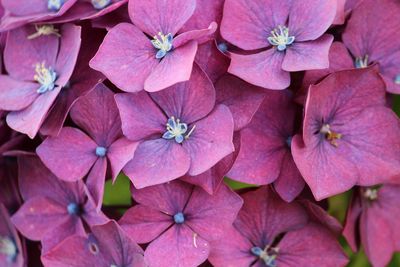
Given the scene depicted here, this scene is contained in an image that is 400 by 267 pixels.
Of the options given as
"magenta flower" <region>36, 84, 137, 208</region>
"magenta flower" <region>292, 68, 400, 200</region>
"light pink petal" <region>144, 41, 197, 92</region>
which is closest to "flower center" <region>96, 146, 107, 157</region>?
"magenta flower" <region>36, 84, 137, 208</region>

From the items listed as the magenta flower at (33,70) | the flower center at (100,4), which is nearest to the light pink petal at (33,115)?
the magenta flower at (33,70)

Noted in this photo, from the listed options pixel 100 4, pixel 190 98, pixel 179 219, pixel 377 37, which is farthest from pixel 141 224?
pixel 377 37

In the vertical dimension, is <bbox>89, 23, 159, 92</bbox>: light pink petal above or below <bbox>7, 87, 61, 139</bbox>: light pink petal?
above

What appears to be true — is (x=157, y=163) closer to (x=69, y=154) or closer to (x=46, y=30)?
(x=69, y=154)

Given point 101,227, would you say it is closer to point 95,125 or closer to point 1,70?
point 95,125

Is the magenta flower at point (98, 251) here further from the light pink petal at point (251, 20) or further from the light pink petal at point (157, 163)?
the light pink petal at point (251, 20)

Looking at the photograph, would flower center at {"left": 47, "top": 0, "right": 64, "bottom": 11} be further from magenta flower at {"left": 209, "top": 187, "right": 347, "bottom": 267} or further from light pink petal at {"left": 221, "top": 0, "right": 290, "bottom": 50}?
magenta flower at {"left": 209, "top": 187, "right": 347, "bottom": 267}
